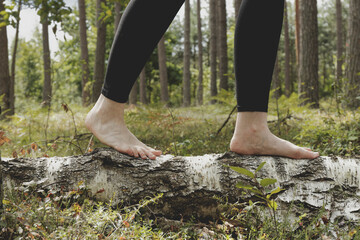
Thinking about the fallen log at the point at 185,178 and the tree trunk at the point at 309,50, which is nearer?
the fallen log at the point at 185,178

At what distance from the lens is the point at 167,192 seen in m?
1.47

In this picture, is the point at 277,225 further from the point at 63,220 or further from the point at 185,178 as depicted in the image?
the point at 63,220

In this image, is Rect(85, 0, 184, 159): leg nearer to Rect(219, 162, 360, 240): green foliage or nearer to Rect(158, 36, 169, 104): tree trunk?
Rect(219, 162, 360, 240): green foliage

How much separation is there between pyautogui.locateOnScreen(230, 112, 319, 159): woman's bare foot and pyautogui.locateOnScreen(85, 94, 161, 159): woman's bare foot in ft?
1.50

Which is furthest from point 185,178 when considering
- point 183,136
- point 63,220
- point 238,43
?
point 183,136

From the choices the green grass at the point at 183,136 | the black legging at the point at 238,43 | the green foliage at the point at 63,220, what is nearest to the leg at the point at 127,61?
the black legging at the point at 238,43

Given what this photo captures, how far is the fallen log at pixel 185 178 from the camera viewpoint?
142 cm

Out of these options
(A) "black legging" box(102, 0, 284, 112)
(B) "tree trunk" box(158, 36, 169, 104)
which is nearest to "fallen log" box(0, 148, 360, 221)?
(A) "black legging" box(102, 0, 284, 112)

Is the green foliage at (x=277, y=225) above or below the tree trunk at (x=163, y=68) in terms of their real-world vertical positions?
below

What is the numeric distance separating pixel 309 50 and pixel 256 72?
22.6ft

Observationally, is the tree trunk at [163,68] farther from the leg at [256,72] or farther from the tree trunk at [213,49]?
the leg at [256,72]

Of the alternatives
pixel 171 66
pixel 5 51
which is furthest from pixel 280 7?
pixel 171 66

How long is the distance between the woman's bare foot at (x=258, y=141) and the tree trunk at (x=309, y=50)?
6334 mm

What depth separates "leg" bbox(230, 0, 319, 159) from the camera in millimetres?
1411
